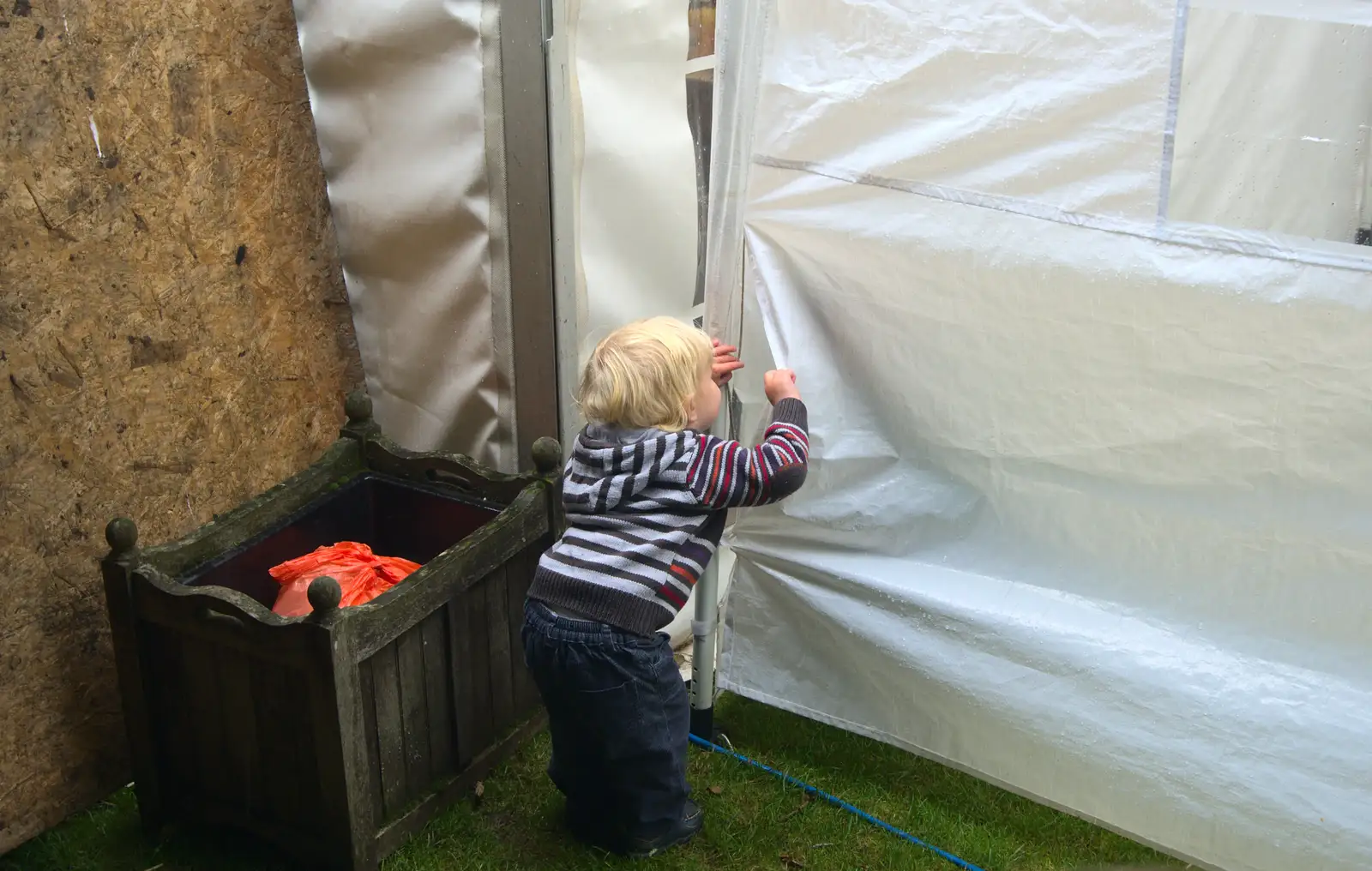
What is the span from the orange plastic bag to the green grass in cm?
49

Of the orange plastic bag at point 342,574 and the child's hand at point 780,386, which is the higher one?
the child's hand at point 780,386

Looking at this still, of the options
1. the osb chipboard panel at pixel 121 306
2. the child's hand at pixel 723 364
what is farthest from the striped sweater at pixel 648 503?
the osb chipboard panel at pixel 121 306

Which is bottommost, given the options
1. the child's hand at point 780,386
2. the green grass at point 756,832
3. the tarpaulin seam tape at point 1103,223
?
the green grass at point 756,832

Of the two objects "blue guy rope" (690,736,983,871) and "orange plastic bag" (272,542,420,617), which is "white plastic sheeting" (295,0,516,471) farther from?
"blue guy rope" (690,736,983,871)

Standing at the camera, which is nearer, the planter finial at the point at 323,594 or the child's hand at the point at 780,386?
the planter finial at the point at 323,594

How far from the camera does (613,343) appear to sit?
2.11 meters

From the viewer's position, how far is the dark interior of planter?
2.41 metres

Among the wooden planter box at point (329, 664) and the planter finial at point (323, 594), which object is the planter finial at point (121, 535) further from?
the planter finial at point (323, 594)

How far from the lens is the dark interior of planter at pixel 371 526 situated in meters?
2.41

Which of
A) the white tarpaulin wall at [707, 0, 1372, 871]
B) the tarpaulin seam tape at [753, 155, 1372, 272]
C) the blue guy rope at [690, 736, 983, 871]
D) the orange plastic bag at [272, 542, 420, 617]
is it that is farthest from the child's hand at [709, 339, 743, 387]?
the blue guy rope at [690, 736, 983, 871]

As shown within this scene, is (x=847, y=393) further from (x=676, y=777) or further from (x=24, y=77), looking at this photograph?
(x=24, y=77)

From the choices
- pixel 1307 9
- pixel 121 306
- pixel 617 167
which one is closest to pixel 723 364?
pixel 617 167

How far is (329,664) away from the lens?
6.59 feet

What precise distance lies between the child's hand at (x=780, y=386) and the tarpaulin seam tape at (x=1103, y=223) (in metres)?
0.35
